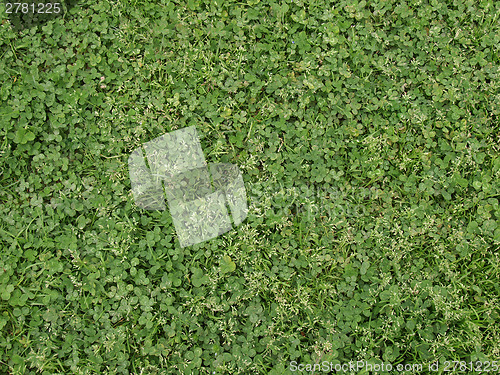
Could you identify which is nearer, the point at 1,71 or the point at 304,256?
the point at 304,256

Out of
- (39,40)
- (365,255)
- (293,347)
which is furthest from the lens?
(39,40)

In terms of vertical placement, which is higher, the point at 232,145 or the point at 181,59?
the point at 181,59

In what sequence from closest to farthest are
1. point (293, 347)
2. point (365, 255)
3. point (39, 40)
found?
point (293, 347), point (365, 255), point (39, 40)

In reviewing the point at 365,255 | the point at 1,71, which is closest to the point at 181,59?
the point at 1,71

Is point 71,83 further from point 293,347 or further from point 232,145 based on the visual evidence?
point 293,347

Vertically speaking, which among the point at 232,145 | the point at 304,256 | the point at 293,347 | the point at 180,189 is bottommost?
the point at 293,347

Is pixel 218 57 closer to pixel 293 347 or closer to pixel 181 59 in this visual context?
pixel 181 59
